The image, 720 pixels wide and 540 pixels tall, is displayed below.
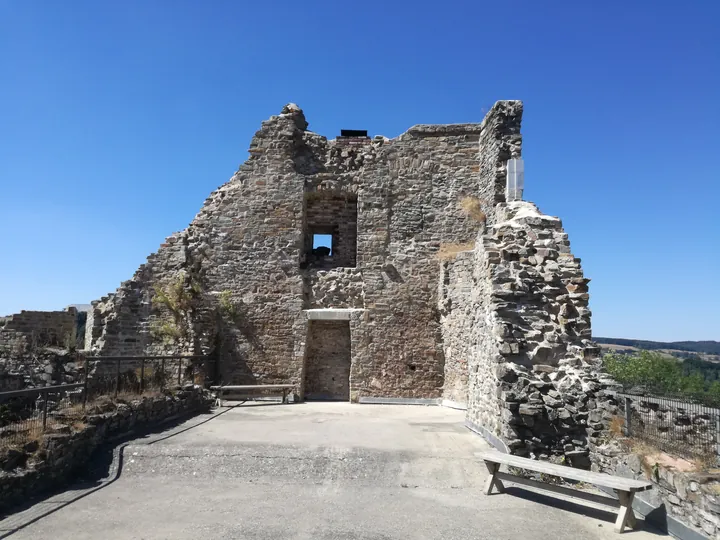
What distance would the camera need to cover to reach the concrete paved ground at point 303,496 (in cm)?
501

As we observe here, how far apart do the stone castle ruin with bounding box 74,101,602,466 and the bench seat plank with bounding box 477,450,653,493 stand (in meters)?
5.99

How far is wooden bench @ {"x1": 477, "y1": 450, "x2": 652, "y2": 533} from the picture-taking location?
504 centimetres

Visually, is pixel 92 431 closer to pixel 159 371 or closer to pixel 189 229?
pixel 159 371

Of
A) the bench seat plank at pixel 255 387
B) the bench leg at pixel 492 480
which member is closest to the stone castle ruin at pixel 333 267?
the bench seat plank at pixel 255 387

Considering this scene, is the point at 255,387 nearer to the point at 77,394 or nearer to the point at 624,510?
the point at 77,394

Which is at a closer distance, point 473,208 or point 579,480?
point 579,480

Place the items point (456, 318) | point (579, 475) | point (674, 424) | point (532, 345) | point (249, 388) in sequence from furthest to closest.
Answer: point (249, 388)
point (456, 318)
point (532, 345)
point (674, 424)
point (579, 475)

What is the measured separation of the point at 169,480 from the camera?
6.48m

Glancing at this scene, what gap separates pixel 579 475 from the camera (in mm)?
5340

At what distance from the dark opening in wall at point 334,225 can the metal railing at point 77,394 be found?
13.1 feet

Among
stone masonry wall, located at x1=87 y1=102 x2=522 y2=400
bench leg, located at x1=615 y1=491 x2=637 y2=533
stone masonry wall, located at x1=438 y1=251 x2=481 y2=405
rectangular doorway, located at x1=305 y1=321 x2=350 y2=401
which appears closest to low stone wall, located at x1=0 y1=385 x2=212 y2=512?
stone masonry wall, located at x1=87 y1=102 x2=522 y2=400

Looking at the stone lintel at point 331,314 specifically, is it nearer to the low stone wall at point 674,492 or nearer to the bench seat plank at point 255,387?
the bench seat plank at point 255,387

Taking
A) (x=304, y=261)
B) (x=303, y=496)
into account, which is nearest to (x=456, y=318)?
(x=304, y=261)

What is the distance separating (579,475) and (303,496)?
293 cm
